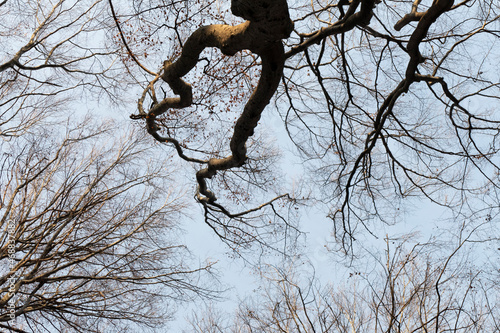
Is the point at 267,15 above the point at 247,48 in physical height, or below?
below

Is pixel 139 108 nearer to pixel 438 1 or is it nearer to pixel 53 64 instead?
pixel 53 64

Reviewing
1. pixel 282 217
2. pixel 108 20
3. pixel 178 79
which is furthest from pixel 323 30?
pixel 108 20

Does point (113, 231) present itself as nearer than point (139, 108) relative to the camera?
No

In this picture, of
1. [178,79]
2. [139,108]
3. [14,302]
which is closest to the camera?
[178,79]

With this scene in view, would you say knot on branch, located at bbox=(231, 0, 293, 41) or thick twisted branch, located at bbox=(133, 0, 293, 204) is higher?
thick twisted branch, located at bbox=(133, 0, 293, 204)

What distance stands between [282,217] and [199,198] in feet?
4.73

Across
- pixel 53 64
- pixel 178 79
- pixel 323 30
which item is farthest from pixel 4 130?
pixel 323 30

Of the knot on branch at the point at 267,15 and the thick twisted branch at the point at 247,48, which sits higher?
the thick twisted branch at the point at 247,48

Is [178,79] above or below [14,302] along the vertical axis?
above

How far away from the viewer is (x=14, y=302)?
4.00m

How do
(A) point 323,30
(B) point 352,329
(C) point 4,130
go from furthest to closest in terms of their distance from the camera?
(C) point 4,130 < (B) point 352,329 < (A) point 323,30

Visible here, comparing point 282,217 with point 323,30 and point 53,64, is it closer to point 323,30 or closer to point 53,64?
point 323,30

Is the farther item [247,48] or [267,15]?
[247,48]

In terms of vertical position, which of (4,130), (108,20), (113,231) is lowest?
(113,231)
